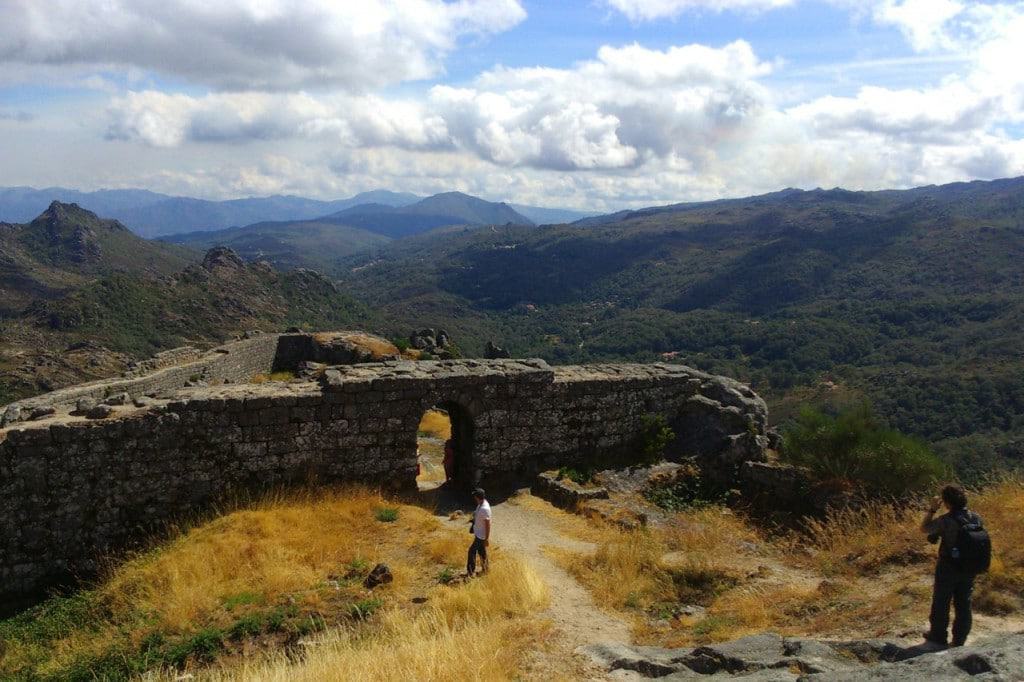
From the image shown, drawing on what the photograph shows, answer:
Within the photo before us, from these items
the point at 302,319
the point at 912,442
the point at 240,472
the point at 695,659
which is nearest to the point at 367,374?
the point at 240,472

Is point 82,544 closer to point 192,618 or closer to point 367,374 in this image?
point 192,618

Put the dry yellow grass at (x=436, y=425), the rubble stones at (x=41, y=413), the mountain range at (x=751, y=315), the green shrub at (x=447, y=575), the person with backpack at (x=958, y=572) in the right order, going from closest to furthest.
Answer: the person with backpack at (x=958, y=572), the green shrub at (x=447, y=575), the rubble stones at (x=41, y=413), the dry yellow grass at (x=436, y=425), the mountain range at (x=751, y=315)

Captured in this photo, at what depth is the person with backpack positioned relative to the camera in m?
5.88

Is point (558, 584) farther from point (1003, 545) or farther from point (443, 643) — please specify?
point (1003, 545)

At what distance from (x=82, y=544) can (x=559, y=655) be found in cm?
723

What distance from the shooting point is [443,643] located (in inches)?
248

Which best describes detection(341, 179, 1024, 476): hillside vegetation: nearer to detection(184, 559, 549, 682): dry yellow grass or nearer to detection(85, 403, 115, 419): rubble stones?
detection(184, 559, 549, 682): dry yellow grass

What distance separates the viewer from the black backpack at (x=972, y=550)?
5965 mm

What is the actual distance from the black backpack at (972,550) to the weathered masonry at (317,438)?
7012mm

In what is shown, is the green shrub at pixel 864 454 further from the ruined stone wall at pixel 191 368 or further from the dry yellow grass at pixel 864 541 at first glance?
the ruined stone wall at pixel 191 368

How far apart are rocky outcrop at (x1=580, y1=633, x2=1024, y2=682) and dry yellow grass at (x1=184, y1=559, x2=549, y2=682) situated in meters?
0.93

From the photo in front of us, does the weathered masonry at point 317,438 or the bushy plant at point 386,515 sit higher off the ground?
the weathered masonry at point 317,438

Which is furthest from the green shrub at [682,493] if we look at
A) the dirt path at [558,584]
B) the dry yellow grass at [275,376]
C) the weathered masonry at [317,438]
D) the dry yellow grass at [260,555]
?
the dry yellow grass at [275,376]

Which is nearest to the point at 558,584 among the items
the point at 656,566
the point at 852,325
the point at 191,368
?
the point at 656,566
